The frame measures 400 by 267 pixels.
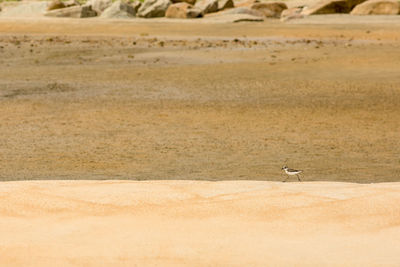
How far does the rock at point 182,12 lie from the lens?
37.9m

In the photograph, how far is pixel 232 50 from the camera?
22.4 meters

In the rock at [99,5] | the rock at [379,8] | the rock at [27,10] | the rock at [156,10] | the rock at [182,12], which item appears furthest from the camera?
the rock at [27,10]

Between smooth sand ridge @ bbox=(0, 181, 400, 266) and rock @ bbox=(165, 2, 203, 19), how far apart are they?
3274cm

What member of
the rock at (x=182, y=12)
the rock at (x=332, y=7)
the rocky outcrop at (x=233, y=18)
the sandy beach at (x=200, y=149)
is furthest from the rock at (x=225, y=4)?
the sandy beach at (x=200, y=149)

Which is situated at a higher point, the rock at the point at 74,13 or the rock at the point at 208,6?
the rock at the point at 74,13

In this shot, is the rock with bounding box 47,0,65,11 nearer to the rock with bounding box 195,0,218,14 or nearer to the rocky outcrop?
the rock with bounding box 195,0,218,14

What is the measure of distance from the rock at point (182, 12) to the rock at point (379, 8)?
6.69 metres

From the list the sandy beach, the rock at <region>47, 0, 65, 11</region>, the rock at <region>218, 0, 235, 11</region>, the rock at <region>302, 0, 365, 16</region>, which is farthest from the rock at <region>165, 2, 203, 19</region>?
the sandy beach

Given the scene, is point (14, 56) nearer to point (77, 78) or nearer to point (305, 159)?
point (77, 78)

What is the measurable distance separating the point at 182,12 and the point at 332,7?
6511 mm

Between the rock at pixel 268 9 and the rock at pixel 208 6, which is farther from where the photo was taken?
the rock at pixel 208 6

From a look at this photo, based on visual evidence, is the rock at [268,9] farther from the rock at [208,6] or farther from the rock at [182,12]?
the rock at [182,12]

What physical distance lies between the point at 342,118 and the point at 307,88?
9.42 ft

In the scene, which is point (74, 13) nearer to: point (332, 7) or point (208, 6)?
point (208, 6)
